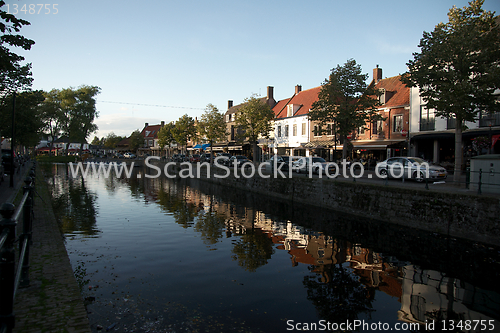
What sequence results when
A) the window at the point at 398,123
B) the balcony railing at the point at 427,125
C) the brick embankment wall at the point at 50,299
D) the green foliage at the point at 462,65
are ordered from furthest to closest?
1. the window at the point at 398,123
2. the balcony railing at the point at 427,125
3. the green foliage at the point at 462,65
4. the brick embankment wall at the point at 50,299

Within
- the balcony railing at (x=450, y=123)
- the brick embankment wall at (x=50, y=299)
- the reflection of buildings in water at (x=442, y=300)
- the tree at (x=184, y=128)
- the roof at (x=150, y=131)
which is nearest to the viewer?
the brick embankment wall at (x=50, y=299)

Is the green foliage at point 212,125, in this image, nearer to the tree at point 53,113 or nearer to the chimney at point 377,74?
the chimney at point 377,74

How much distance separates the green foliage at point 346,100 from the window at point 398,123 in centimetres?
745

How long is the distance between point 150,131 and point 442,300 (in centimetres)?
10931

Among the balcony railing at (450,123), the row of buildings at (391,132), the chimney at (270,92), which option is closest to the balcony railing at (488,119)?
the row of buildings at (391,132)

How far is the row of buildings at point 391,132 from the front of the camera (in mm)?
25391

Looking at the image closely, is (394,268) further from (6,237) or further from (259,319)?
Answer: (6,237)

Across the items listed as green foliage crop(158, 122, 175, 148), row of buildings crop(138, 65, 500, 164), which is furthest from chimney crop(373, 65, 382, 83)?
green foliage crop(158, 122, 175, 148)

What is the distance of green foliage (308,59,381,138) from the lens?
2511 centimetres

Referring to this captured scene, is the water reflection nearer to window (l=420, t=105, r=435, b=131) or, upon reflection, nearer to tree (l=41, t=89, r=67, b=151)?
window (l=420, t=105, r=435, b=131)

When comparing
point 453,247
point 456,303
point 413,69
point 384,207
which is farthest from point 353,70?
point 456,303

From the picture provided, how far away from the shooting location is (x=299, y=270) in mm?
8758

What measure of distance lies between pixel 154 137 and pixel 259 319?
342ft

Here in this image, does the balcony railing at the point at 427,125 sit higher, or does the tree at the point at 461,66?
the tree at the point at 461,66
